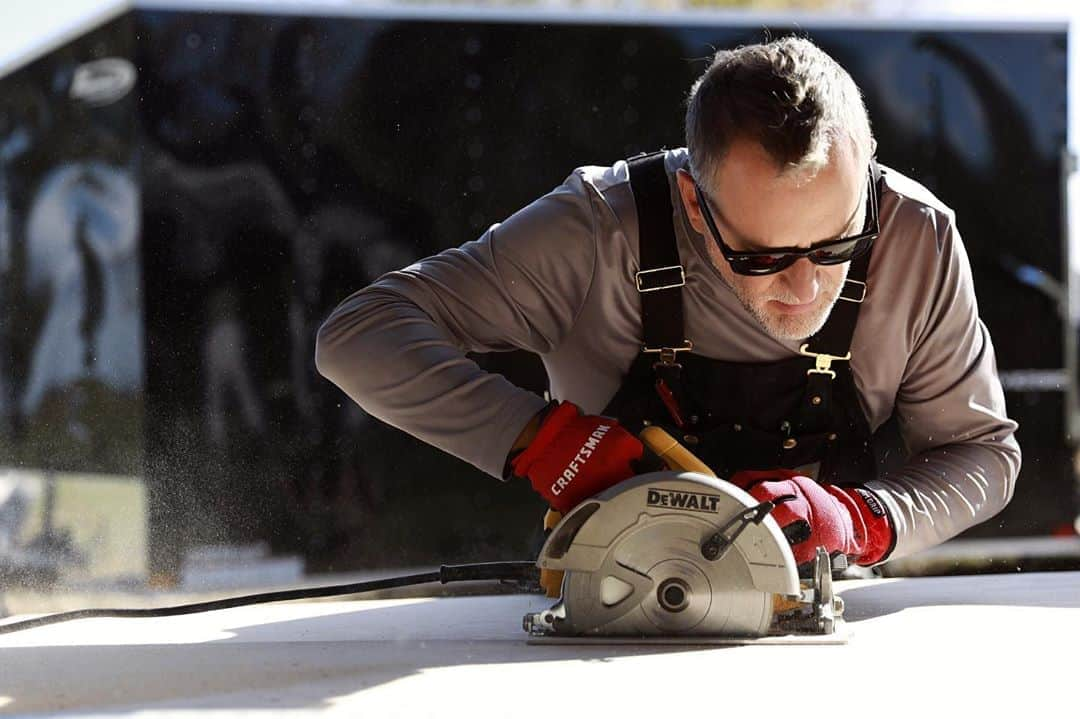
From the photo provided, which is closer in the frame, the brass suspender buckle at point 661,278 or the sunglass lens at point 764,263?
the sunglass lens at point 764,263

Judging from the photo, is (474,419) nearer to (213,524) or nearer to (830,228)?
(830,228)

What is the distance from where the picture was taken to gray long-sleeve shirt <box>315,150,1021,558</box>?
2.12 metres

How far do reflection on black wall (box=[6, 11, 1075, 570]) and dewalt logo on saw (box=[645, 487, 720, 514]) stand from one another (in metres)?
1.91

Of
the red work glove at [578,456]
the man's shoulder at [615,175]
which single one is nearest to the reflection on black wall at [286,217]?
the man's shoulder at [615,175]

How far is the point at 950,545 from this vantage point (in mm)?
4152

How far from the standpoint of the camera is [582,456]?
1.76 meters

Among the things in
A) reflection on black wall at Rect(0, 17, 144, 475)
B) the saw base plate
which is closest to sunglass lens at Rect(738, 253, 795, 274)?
the saw base plate

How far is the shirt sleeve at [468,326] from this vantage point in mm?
1982

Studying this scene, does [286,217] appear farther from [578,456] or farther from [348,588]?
[578,456]

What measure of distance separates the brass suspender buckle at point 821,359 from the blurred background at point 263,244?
1.46 meters

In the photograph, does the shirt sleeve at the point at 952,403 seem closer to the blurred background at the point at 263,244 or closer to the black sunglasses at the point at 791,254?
the black sunglasses at the point at 791,254

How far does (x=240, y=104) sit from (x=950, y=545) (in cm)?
252

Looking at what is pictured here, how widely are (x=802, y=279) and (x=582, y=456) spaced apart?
443 millimetres

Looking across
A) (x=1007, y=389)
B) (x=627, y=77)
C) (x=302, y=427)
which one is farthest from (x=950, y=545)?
(x=302, y=427)
